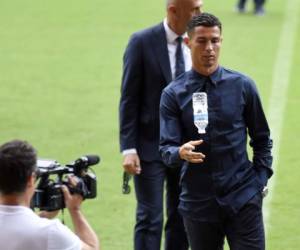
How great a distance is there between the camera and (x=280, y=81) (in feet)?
50.8

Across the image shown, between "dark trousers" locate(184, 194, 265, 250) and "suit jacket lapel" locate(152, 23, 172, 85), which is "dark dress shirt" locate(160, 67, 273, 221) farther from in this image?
"suit jacket lapel" locate(152, 23, 172, 85)

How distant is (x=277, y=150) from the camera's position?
39.9 ft

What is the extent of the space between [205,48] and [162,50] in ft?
3.66

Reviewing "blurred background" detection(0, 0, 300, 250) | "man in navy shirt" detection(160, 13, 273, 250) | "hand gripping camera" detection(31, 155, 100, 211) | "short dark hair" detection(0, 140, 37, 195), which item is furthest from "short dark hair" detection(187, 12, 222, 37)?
"blurred background" detection(0, 0, 300, 250)

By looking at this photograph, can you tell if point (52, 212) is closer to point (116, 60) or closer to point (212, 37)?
point (212, 37)

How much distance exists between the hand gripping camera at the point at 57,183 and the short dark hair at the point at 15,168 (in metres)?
0.13

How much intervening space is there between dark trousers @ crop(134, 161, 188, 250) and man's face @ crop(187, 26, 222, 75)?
1401 millimetres

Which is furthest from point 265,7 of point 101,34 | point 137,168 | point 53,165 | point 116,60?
point 53,165

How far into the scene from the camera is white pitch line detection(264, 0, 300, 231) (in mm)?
11988

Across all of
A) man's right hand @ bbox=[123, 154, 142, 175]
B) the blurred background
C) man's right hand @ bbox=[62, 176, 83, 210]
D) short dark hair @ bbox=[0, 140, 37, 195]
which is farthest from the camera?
the blurred background

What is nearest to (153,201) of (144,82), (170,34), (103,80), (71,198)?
(144,82)

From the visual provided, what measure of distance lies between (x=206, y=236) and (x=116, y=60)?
10.3 m

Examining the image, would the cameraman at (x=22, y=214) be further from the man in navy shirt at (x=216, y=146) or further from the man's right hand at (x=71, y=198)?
the man in navy shirt at (x=216, y=146)

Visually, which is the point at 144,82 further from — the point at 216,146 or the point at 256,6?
the point at 256,6
